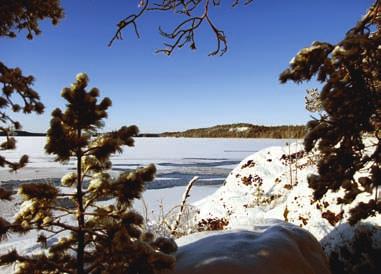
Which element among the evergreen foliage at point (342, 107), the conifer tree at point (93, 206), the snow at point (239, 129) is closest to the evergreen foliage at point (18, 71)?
the conifer tree at point (93, 206)

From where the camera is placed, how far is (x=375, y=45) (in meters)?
2.81

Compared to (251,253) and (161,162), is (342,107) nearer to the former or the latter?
(251,253)

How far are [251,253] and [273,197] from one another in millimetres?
7013

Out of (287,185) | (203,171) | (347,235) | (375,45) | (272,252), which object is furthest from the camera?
(203,171)

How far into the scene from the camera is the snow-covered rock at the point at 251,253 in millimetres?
3221

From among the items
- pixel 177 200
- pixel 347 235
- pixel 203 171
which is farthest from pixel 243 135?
pixel 347 235

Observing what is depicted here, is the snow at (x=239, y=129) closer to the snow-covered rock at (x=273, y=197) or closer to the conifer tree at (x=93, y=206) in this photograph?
the snow-covered rock at (x=273, y=197)

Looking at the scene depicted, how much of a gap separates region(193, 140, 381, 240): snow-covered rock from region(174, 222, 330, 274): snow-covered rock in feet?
5.76

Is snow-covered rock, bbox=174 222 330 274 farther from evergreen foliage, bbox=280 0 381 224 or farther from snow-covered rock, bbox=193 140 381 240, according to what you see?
snow-covered rock, bbox=193 140 381 240

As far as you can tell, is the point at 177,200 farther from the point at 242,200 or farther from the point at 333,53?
the point at 333,53

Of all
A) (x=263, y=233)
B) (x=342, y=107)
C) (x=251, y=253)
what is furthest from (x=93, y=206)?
(x=342, y=107)

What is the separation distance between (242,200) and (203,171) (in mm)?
11416

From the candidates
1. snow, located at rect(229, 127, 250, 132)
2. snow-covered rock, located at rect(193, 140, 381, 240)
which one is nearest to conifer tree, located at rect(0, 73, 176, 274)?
snow-covered rock, located at rect(193, 140, 381, 240)

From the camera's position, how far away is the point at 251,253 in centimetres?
341
